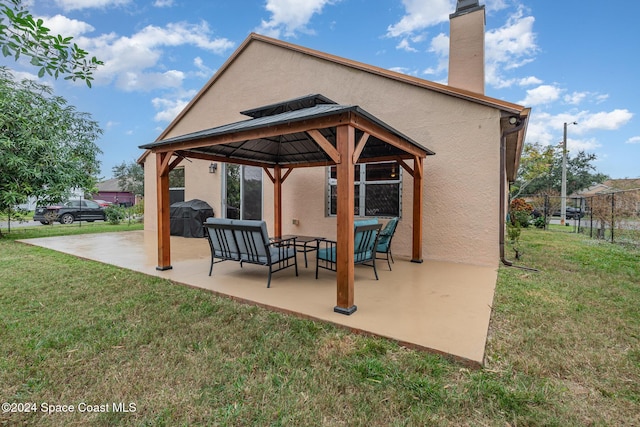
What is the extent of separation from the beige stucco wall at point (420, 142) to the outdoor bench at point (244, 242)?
339cm

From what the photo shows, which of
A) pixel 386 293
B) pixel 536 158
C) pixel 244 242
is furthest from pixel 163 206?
pixel 536 158

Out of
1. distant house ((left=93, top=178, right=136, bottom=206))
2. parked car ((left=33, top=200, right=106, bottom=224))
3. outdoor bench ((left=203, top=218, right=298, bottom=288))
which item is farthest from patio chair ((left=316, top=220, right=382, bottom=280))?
distant house ((left=93, top=178, right=136, bottom=206))

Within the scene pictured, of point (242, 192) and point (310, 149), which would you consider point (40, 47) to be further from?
point (242, 192)

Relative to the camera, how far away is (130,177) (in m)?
37.5

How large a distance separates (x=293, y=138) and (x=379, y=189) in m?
2.54

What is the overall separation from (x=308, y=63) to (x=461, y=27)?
3810mm

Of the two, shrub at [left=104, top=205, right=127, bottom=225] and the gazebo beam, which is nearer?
the gazebo beam

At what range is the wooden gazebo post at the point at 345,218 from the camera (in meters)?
3.44

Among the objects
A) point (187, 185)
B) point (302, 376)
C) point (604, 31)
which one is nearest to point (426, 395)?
point (302, 376)

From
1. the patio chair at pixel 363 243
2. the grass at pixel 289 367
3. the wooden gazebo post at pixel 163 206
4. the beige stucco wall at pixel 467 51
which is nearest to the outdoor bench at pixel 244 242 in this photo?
the patio chair at pixel 363 243

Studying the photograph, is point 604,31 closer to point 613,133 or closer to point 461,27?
point 461,27

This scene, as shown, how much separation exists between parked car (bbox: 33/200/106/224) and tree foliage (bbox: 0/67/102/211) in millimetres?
6801

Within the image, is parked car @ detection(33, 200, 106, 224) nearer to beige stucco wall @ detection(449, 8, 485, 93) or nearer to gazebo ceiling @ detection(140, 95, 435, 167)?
gazebo ceiling @ detection(140, 95, 435, 167)

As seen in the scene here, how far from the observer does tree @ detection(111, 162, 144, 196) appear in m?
35.4
